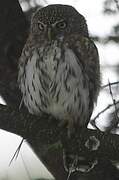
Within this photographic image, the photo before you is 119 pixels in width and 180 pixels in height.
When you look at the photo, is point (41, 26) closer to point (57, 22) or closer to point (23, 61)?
point (57, 22)

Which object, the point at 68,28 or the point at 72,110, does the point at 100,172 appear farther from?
the point at 68,28

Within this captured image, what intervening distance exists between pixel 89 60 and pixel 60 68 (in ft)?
0.87

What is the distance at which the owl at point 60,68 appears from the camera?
4.00 meters

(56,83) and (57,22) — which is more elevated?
(57,22)

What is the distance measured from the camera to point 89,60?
4105 mm

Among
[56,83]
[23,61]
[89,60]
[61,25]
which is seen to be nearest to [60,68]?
[56,83]

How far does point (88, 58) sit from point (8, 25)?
2.53 ft

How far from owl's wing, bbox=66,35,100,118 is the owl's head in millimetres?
119

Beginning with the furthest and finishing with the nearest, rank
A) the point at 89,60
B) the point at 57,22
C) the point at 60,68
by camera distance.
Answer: the point at 57,22 < the point at 89,60 < the point at 60,68

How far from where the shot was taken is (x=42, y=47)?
165 inches

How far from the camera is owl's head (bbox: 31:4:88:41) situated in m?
4.24

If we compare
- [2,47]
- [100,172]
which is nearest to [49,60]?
[2,47]

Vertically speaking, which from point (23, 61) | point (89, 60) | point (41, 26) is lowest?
point (89, 60)

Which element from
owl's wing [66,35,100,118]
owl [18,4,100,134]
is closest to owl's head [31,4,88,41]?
owl [18,4,100,134]
